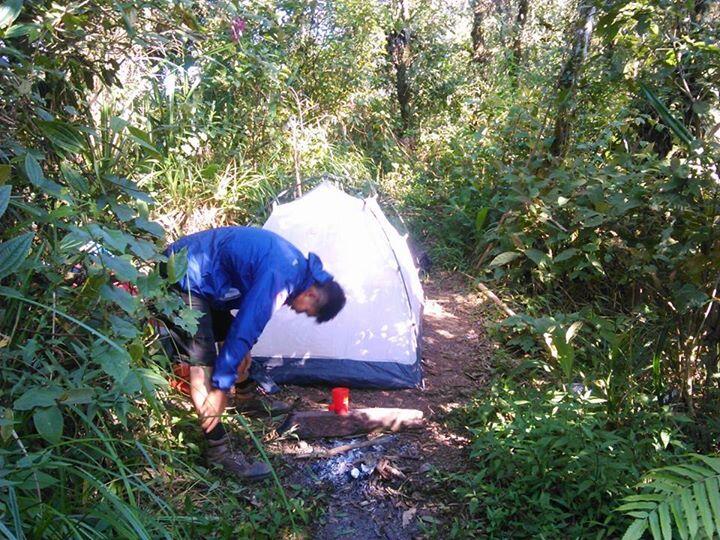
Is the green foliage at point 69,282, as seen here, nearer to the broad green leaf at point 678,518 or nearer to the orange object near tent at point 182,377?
the orange object near tent at point 182,377

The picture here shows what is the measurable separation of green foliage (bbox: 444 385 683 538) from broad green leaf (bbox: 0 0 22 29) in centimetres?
246

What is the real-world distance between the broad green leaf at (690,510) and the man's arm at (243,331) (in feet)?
6.12

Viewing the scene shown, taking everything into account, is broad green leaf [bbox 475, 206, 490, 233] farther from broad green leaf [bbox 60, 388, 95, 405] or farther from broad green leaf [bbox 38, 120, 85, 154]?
broad green leaf [bbox 60, 388, 95, 405]

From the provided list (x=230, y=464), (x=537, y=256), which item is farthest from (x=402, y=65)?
(x=230, y=464)

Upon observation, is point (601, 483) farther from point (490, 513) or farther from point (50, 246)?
point (50, 246)

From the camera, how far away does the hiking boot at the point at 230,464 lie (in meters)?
2.95

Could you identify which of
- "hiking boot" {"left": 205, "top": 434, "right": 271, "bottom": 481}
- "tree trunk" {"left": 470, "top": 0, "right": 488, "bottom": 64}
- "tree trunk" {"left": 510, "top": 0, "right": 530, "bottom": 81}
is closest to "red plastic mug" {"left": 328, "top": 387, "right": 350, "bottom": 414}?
"hiking boot" {"left": 205, "top": 434, "right": 271, "bottom": 481}

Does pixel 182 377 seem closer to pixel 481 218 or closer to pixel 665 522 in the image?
pixel 665 522

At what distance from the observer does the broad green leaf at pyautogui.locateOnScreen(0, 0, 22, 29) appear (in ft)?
5.11

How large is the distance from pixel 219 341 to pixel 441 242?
3.47m

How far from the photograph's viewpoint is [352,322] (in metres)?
4.06

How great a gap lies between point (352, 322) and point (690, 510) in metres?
2.67

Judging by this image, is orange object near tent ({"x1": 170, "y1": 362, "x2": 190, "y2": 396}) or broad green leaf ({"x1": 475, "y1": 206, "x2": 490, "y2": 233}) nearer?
orange object near tent ({"x1": 170, "y1": 362, "x2": 190, "y2": 396})

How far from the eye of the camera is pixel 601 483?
2.61 metres
